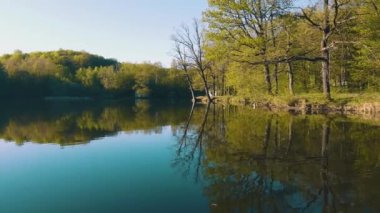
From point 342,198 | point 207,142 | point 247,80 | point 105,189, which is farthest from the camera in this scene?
point 247,80

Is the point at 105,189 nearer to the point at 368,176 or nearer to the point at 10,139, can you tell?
the point at 368,176

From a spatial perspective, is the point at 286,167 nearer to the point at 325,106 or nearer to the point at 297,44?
the point at 325,106

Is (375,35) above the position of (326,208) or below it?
above

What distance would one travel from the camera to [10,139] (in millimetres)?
19156

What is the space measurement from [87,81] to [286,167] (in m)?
102

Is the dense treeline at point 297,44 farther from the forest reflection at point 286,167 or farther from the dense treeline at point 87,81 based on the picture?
the dense treeline at point 87,81

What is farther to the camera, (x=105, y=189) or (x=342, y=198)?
(x=105, y=189)

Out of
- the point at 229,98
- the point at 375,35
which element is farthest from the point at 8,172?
the point at 229,98

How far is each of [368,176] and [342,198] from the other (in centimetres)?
227

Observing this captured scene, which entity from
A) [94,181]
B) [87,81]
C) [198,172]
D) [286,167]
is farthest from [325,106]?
[87,81]

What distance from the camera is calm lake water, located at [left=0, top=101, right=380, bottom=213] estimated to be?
8219mm

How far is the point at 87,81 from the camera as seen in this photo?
4284 inches

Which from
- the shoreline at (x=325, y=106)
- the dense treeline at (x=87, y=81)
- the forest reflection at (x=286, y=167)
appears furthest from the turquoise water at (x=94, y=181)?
the dense treeline at (x=87, y=81)

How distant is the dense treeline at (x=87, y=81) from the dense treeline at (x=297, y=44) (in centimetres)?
5540
